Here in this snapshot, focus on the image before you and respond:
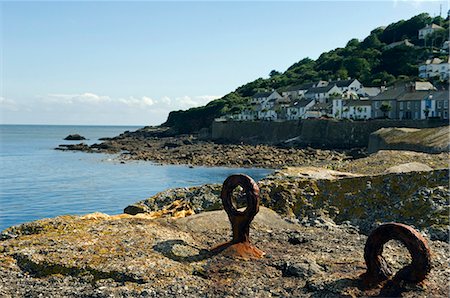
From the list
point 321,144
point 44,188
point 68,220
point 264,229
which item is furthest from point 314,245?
point 321,144

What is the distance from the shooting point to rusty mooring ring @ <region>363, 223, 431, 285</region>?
33.7 ft

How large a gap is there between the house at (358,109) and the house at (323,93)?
1630 centimetres

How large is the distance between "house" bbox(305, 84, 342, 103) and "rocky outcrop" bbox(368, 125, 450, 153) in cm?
4987

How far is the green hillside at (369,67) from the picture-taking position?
136625 mm

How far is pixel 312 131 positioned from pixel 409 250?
78565 mm

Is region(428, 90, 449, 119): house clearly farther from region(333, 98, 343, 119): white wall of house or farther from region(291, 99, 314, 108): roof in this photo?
region(291, 99, 314, 108): roof

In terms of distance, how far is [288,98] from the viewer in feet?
440

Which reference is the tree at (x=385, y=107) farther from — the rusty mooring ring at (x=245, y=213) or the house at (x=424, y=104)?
the rusty mooring ring at (x=245, y=213)

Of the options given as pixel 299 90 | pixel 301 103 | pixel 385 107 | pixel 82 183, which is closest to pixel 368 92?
pixel 301 103

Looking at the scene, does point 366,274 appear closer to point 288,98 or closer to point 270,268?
point 270,268

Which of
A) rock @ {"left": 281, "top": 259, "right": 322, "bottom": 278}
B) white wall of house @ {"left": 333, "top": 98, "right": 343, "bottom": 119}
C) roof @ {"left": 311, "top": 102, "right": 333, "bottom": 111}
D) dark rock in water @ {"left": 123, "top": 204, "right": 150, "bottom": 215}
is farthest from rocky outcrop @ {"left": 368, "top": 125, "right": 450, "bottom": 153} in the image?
rock @ {"left": 281, "top": 259, "right": 322, "bottom": 278}

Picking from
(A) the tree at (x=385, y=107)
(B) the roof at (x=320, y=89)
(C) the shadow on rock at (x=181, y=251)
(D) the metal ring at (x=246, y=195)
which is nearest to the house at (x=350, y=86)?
(B) the roof at (x=320, y=89)

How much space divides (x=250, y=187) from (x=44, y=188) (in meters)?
37.4

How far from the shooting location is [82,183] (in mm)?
49594
